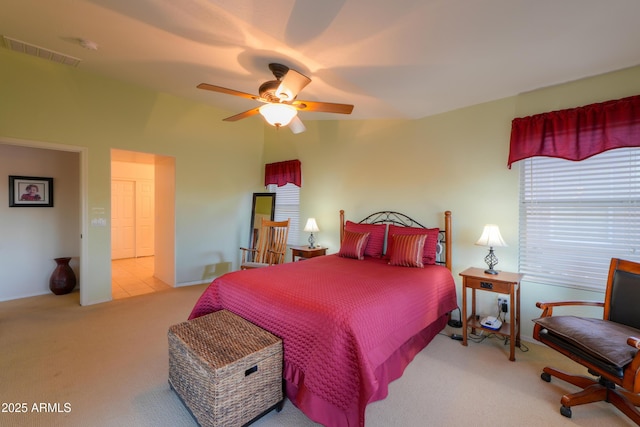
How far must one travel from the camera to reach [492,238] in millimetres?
2771

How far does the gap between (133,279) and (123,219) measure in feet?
8.51

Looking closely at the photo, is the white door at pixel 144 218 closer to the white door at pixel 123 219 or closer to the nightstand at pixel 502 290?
the white door at pixel 123 219

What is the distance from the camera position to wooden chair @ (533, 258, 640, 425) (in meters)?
1.64

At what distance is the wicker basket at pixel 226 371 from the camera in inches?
62.5

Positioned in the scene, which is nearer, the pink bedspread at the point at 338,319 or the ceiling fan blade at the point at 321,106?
the pink bedspread at the point at 338,319

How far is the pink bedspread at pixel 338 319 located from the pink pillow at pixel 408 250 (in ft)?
0.42

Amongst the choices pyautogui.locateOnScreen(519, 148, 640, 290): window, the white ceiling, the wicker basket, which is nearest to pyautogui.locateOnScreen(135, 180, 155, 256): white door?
the white ceiling

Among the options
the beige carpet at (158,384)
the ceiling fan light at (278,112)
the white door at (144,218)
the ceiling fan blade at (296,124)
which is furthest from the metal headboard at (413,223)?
the white door at (144,218)

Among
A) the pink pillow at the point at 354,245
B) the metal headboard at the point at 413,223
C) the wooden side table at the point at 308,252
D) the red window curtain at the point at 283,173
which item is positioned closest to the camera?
the metal headboard at the point at 413,223

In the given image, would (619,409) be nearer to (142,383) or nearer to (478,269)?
(478,269)

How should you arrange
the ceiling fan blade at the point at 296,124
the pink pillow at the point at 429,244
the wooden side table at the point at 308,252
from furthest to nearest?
the wooden side table at the point at 308,252 → the pink pillow at the point at 429,244 → the ceiling fan blade at the point at 296,124

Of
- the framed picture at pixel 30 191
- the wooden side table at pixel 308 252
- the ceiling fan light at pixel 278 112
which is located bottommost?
the wooden side table at pixel 308 252

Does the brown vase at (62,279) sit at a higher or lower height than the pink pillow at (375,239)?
lower

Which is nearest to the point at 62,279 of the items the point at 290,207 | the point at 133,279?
the point at 133,279
